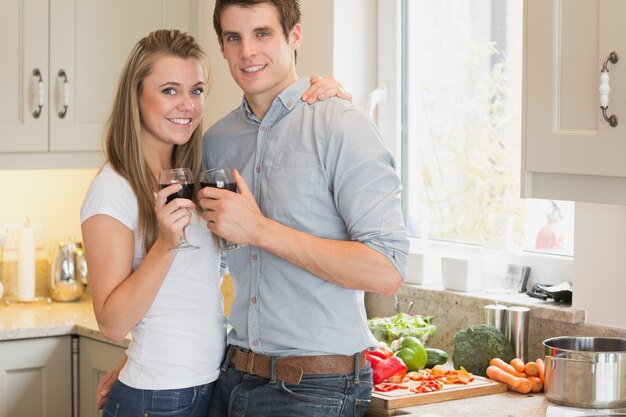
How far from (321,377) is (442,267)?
109 cm

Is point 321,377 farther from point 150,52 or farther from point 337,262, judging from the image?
point 150,52

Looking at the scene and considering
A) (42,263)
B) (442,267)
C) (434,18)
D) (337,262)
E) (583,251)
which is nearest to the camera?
(337,262)

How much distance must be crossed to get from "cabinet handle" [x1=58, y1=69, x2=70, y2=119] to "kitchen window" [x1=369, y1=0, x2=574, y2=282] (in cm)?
112

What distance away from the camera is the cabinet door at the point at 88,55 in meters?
3.75

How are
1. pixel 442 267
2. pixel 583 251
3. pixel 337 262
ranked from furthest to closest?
pixel 442 267
pixel 583 251
pixel 337 262

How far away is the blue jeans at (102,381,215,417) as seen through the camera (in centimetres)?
232

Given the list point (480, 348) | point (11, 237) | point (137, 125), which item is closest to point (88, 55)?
point (11, 237)

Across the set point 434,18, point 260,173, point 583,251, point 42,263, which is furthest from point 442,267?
point 42,263

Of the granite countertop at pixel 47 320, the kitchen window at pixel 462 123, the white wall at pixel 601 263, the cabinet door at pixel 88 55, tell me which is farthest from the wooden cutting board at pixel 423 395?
the cabinet door at pixel 88 55

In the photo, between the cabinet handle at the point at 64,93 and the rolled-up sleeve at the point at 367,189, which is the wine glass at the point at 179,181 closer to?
the rolled-up sleeve at the point at 367,189

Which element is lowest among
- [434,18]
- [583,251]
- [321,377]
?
[321,377]

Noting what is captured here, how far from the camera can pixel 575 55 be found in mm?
2355

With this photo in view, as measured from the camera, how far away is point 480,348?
281 centimetres

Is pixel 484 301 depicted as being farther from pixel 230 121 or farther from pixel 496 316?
pixel 230 121
